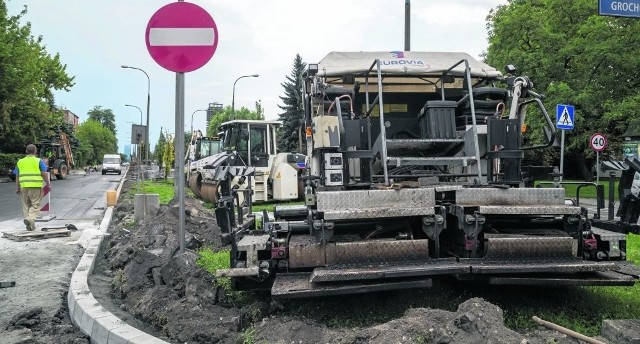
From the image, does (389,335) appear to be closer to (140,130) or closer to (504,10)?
(140,130)

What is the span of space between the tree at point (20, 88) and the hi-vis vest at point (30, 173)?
27292 millimetres

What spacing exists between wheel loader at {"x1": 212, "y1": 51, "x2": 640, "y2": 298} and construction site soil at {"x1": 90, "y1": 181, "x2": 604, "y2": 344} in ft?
0.87

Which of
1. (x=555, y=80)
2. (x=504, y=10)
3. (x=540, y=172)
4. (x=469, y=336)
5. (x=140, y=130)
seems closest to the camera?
(x=469, y=336)

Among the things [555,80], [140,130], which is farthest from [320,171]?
[555,80]

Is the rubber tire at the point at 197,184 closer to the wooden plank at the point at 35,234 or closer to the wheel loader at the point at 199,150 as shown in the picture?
the wheel loader at the point at 199,150

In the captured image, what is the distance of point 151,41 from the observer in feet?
18.3

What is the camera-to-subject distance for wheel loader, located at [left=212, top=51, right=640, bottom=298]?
4.56 m

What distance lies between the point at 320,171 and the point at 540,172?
7.93 ft

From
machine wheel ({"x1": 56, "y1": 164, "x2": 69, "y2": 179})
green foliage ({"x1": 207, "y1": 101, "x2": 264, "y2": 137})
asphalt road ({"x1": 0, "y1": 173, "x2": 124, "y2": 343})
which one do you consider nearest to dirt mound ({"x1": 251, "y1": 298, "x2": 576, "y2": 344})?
asphalt road ({"x1": 0, "y1": 173, "x2": 124, "y2": 343})

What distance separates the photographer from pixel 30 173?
37.8 ft

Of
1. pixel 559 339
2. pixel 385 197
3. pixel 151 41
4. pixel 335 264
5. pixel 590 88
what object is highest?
pixel 590 88

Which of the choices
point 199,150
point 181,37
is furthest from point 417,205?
point 199,150

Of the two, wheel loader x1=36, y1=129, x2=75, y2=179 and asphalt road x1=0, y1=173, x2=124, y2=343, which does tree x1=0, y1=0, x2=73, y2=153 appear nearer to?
wheel loader x1=36, y1=129, x2=75, y2=179

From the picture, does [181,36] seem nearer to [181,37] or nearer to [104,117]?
[181,37]
